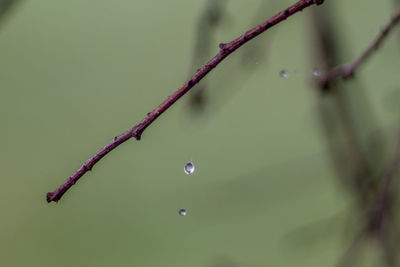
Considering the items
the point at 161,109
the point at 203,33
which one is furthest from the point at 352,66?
the point at 161,109

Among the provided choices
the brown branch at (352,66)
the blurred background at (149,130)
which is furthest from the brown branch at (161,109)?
the blurred background at (149,130)

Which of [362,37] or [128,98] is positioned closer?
[362,37]

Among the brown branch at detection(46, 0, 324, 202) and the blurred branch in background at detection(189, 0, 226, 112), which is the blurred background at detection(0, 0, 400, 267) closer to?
the blurred branch in background at detection(189, 0, 226, 112)

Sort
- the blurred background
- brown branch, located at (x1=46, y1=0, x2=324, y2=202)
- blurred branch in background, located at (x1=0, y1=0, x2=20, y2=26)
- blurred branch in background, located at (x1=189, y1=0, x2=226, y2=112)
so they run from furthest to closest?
the blurred background, blurred branch in background, located at (x1=189, y1=0, x2=226, y2=112), blurred branch in background, located at (x1=0, y1=0, x2=20, y2=26), brown branch, located at (x1=46, y1=0, x2=324, y2=202)

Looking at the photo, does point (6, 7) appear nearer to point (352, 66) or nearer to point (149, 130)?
point (352, 66)

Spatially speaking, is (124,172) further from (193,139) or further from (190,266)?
(190,266)

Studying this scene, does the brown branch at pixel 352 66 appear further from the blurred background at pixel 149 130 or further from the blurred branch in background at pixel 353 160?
the blurred background at pixel 149 130

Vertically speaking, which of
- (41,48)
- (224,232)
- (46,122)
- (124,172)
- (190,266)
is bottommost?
(190,266)

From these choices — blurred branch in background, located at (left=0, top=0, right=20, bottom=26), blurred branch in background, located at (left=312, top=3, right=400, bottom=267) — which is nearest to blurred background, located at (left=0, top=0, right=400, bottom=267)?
blurred branch in background, located at (left=312, top=3, right=400, bottom=267)

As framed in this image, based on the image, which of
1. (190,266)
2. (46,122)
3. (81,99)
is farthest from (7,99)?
(190,266)
